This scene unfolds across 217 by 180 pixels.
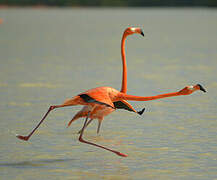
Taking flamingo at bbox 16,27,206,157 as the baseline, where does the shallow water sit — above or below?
below

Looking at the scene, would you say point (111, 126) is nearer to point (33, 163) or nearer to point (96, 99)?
point (96, 99)

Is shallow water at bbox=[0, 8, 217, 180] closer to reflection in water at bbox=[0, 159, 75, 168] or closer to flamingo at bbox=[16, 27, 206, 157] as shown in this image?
reflection in water at bbox=[0, 159, 75, 168]

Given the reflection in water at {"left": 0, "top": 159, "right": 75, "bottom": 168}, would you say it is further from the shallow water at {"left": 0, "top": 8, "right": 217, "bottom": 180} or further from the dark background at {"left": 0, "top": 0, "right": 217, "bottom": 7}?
the dark background at {"left": 0, "top": 0, "right": 217, "bottom": 7}

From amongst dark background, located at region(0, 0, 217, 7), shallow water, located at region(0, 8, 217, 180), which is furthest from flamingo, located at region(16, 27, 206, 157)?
dark background, located at region(0, 0, 217, 7)

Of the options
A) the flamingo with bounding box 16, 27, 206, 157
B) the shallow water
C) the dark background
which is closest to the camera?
the shallow water

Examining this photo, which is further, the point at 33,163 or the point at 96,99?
the point at 96,99

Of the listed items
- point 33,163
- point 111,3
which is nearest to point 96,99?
point 33,163

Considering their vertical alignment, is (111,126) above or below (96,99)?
below

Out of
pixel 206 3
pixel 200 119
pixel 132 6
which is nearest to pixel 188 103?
pixel 200 119

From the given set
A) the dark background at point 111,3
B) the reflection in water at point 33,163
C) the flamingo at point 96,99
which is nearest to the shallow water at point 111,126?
the reflection in water at point 33,163

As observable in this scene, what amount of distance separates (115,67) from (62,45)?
776 cm

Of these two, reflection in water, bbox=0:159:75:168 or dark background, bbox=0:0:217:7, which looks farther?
dark background, bbox=0:0:217:7

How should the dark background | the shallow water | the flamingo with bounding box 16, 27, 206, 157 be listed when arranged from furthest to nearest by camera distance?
the dark background → the flamingo with bounding box 16, 27, 206, 157 → the shallow water

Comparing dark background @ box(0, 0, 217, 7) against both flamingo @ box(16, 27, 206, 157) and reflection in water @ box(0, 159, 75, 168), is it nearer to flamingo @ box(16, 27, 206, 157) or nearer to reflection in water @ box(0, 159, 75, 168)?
flamingo @ box(16, 27, 206, 157)
